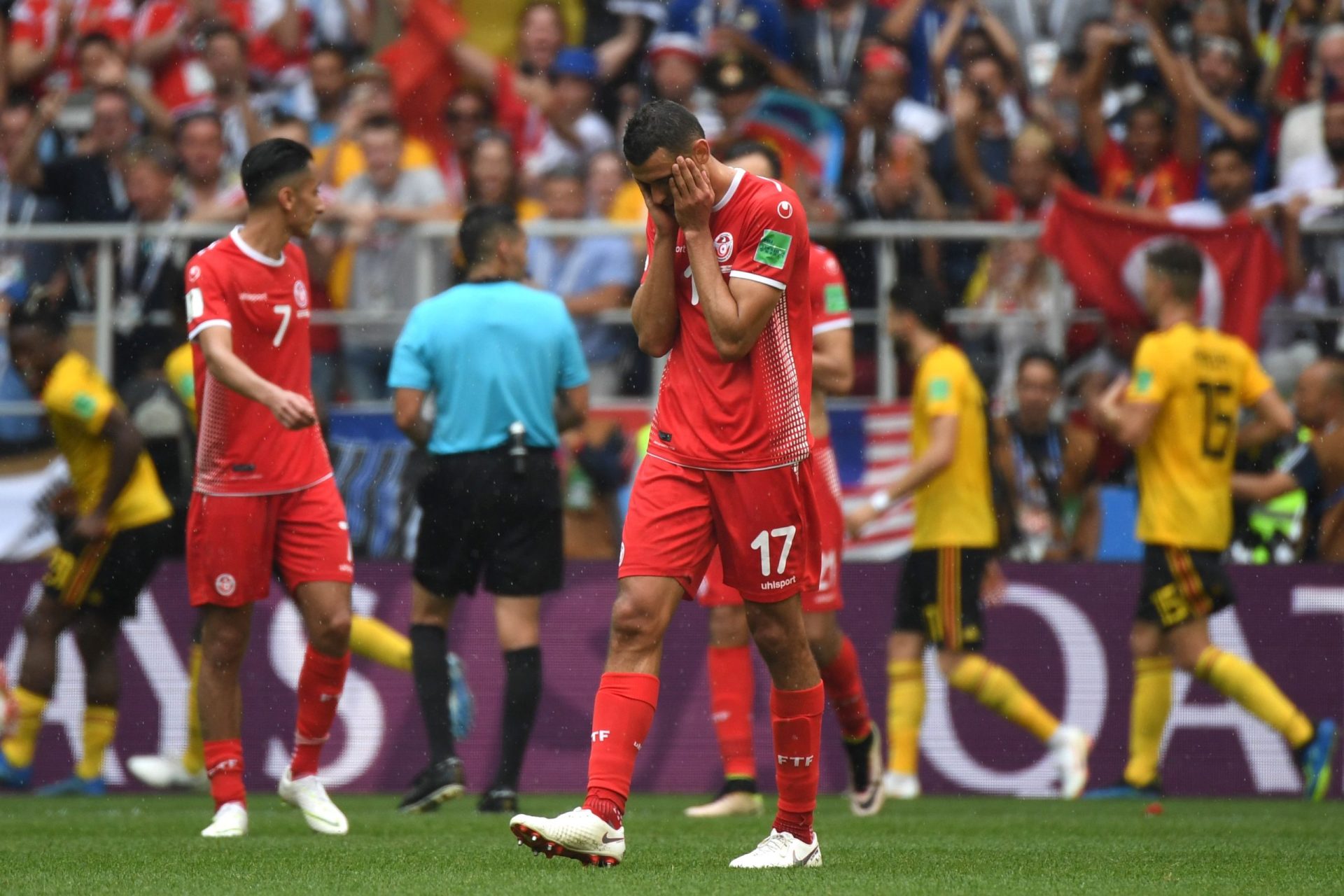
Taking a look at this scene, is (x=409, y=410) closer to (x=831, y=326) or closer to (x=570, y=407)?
(x=570, y=407)

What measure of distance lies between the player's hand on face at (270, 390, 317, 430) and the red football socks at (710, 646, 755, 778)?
2.58m

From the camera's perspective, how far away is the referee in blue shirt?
8.52 metres

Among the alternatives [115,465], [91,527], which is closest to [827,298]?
[115,465]

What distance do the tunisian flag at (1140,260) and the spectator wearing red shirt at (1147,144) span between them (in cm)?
100

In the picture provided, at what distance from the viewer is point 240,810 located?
7.24 metres

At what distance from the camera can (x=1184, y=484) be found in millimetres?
9555

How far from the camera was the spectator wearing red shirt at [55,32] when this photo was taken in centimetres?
1398

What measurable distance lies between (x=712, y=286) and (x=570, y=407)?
3.25m

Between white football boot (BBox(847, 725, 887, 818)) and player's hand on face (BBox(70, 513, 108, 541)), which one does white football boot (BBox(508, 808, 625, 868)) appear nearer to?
white football boot (BBox(847, 725, 887, 818))

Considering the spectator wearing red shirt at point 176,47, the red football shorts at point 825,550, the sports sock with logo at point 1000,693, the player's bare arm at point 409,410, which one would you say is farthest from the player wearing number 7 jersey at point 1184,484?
the spectator wearing red shirt at point 176,47

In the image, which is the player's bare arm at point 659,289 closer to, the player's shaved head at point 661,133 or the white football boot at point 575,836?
the player's shaved head at point 661,133

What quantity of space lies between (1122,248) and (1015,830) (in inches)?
179

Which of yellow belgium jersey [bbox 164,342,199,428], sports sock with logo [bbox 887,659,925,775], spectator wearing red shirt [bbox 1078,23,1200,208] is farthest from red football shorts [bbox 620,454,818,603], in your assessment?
spectator wearing red shirt [bbox 1078,23,1200,208]

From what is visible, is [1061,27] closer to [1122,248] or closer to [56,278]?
[1122,248]
